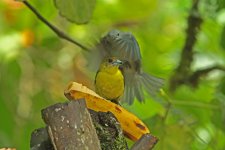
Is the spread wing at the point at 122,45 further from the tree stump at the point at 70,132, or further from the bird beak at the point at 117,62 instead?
the tree stump at the point at 70,132

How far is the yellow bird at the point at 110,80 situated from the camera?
167 centimetres

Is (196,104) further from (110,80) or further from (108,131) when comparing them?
(108,131)

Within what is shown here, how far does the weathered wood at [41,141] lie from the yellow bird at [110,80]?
0.42 metres

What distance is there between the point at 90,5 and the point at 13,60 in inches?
53.3

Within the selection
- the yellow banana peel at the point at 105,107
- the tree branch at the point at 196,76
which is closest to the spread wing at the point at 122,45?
the yellow banana peel at the point at 105,107

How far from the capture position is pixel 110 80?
170cm

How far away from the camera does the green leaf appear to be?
1938 mm

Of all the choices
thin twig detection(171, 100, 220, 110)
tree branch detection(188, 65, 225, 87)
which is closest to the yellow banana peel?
thin twig detection(171, 100, 220, 110)

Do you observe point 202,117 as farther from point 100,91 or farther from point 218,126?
point 100,91

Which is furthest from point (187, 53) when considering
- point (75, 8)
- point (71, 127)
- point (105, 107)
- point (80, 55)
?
point (71, 127)

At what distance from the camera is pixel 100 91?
169 cm

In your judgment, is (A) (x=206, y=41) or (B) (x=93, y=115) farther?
(A) (x=206, y=41)

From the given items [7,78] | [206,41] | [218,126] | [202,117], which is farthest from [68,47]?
[218,126]

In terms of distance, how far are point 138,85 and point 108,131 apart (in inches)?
21.5
